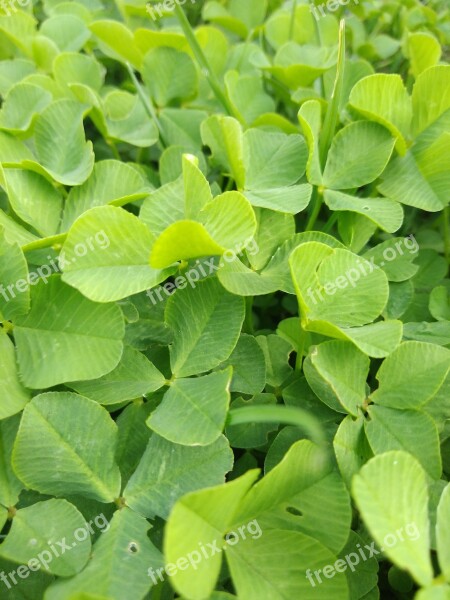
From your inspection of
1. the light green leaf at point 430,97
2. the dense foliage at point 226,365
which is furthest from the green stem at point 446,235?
the light green leaf at point 430,97

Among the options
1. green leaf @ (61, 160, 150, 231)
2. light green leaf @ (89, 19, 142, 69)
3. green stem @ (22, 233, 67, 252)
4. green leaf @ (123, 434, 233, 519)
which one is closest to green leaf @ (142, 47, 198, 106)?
light green leaf @ (89, 19, 142, 69)

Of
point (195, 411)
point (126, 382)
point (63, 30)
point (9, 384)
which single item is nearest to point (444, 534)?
point (195, 411)

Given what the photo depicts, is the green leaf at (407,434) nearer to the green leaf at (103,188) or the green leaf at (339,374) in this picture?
the green leaf at (339,374)

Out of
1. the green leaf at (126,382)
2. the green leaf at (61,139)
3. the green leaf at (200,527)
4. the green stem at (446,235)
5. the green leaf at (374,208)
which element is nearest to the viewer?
the green leaf at (200,527)

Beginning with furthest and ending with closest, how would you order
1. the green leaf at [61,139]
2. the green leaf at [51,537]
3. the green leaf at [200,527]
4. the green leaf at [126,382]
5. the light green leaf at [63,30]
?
the light green leaf at [63,30] → the green leaf at [61,139] → the green leaf at [126,382] → the green leaf at [51,537] → the green leaf at [200,527]

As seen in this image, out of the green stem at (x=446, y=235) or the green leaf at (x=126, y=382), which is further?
the green stem at (x=446, y=235)

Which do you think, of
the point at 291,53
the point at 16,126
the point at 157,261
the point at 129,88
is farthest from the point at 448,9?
the point at 157,261
